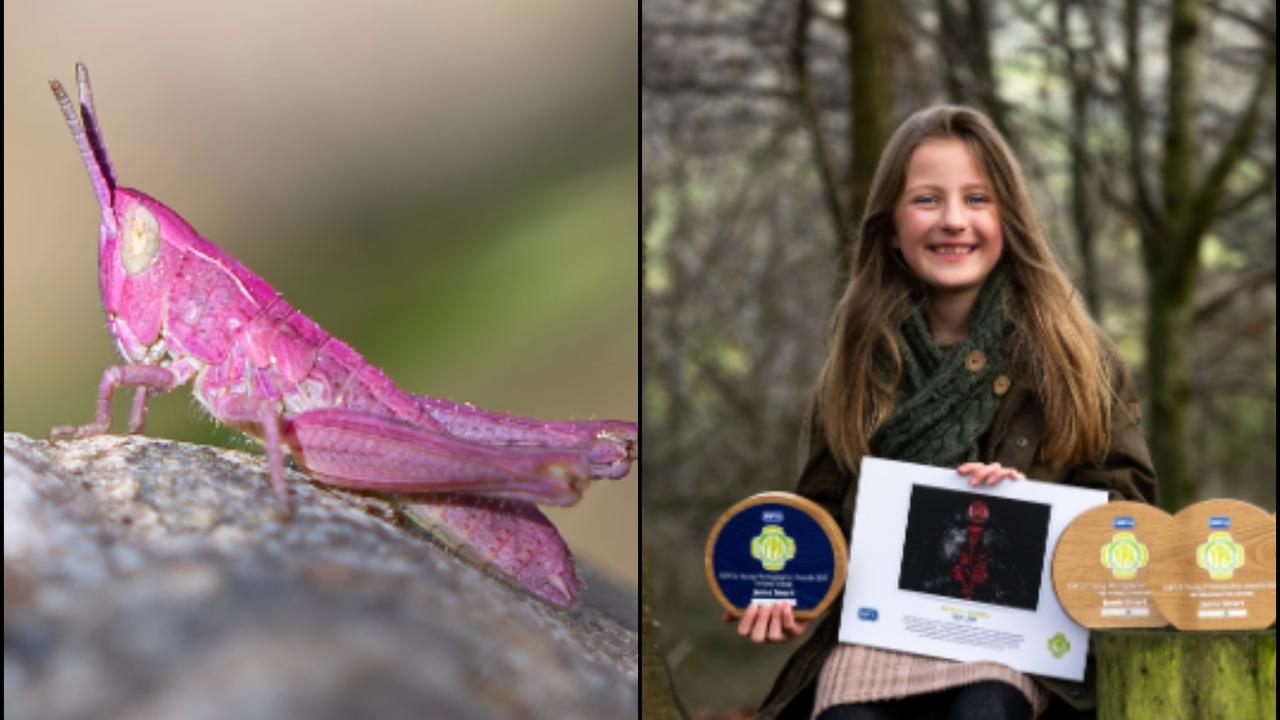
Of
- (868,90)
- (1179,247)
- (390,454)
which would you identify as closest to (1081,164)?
(1179,247)

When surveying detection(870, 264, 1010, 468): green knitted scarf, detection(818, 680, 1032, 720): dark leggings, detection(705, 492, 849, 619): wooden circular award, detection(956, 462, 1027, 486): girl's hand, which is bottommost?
detection(818, 680, 1032, 720): dark leggings

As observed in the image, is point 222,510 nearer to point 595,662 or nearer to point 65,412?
point 595,662

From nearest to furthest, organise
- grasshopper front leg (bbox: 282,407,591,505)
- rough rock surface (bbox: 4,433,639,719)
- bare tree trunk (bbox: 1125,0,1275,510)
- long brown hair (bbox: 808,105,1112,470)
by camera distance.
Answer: rough rock surface (bbox: 4,433,639,719), grasshopper front leg (bbox: 282,407,591,505), long brown hair (bbox: 808,105,1112,470), bare tree trunk (bbox: 1125,0,1275,510)

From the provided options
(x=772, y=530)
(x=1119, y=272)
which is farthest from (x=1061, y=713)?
(x=1119, y=272)

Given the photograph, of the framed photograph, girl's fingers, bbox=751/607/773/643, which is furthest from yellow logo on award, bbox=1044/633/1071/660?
girl's fingers, bbox=751/607/773/643

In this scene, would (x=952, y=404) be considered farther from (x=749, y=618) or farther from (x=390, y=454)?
(x=390, y=454)

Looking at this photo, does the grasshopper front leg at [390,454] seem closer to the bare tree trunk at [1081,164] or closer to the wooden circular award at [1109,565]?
the wooden circular award at [1109,565]

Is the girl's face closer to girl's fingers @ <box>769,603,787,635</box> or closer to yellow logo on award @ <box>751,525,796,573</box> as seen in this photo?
yellow logo on award @ <box>751,525,796,573</box>

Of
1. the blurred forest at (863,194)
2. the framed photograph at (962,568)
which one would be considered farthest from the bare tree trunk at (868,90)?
the framed photograph at (962,568)
